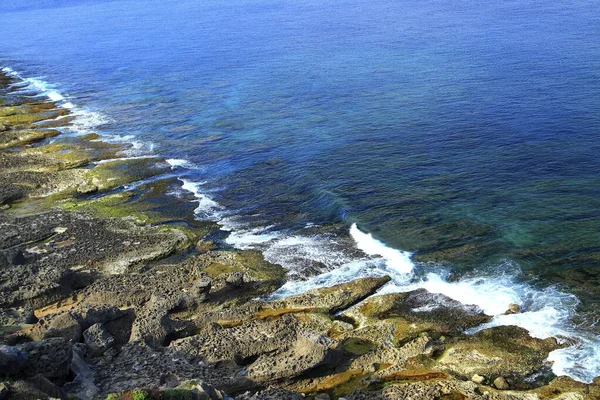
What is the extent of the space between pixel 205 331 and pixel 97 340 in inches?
Answer: 270

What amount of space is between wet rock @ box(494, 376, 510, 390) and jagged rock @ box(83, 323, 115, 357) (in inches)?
941

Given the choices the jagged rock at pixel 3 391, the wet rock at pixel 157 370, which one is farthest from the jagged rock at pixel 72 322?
the jagged rock at pixel 3 391

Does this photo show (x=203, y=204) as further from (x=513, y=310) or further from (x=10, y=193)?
(x=513, y=310)

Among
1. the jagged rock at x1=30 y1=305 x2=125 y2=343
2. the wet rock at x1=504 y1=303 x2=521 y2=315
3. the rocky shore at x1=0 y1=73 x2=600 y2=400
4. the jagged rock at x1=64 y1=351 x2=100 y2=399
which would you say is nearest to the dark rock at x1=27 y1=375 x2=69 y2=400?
the rocky shore at x1=0 y1=73 x2=600 y2=400

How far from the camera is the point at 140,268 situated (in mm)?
50469

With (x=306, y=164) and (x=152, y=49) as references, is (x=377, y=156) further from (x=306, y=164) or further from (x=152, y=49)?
(x=152, y=49)

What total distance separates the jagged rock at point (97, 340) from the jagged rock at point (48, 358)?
3.52 metres

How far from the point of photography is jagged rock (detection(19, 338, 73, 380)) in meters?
31.8

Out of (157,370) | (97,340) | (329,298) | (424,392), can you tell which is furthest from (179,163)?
(424,392)

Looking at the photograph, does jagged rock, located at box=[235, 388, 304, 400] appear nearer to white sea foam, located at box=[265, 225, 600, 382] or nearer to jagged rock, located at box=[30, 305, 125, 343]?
jagged rock, located at box=[30, 305, 125, 343]

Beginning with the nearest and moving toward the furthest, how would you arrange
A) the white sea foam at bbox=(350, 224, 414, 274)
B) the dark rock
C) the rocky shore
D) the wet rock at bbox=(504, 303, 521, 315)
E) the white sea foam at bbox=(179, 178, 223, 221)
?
1. the dark rock
2. the rocky shore
3. the wet rock at bbox=(504, 303, 521, 315)
4. the white sea foam at bbox=(350, 224, 414, 274)
5. the white sea foam at bbox=(179, 178, 223, 221)

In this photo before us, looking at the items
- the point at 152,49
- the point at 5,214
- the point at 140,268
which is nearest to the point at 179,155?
the point at 5,214

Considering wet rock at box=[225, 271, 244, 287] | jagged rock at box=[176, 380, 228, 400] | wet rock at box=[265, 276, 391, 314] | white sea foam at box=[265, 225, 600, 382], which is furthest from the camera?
wet rock at box=[225, 271, 244, 287]

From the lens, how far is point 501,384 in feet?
113
